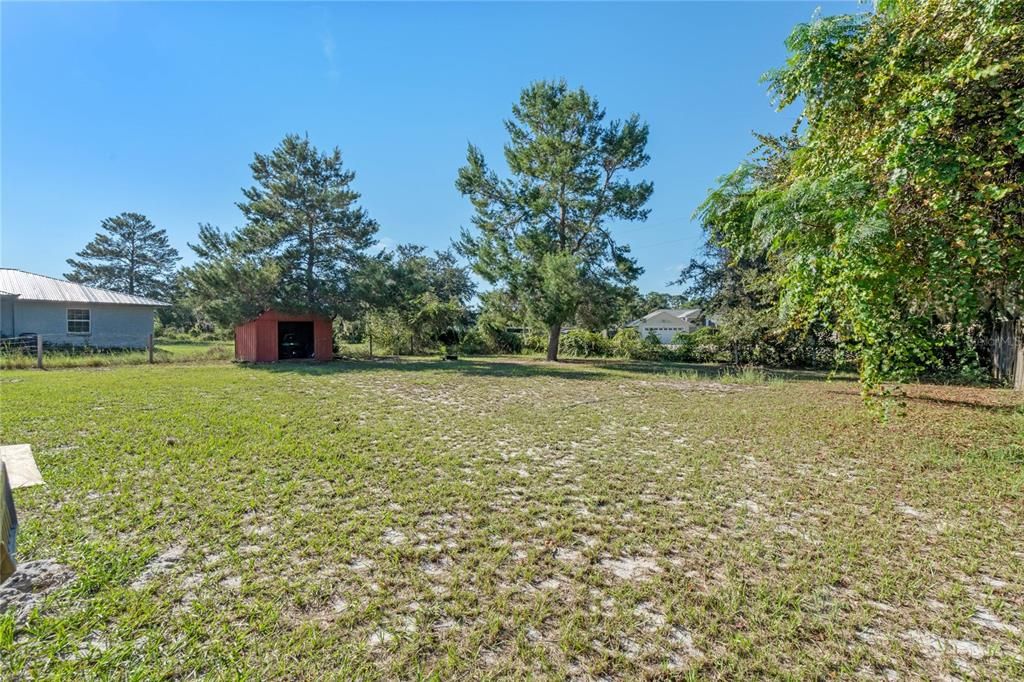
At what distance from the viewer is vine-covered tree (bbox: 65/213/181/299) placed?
37875 mm

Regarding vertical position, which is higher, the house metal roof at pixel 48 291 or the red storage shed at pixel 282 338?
the house metal roof at pixel 48 291

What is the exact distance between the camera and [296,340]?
17.2 metres

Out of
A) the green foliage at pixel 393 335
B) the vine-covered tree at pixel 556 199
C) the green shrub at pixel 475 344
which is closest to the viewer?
the vine-covered tree at pixel 556 199

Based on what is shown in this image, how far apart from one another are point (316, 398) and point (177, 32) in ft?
19.4

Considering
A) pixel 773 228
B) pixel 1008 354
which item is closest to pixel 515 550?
pixel 773 228

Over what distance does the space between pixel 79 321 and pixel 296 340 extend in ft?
30.5

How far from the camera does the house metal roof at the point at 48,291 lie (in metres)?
16.4

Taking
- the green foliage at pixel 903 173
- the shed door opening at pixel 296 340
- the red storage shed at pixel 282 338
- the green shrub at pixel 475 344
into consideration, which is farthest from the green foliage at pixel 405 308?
the green foliage at pixel 903 173

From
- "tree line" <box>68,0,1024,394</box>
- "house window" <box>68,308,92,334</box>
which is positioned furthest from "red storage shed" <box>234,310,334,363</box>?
"house window" <box>68,308,92,334</box>

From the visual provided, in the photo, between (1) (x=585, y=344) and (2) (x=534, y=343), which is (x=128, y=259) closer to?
(2) (x=534, y=343)

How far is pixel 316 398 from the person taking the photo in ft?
24.3

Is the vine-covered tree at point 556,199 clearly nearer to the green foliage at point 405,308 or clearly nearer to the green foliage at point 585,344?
the green foliage at point 405,308

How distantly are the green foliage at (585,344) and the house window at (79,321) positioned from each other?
69.3 feet

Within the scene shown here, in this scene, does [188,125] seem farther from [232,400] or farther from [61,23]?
[232,400]
